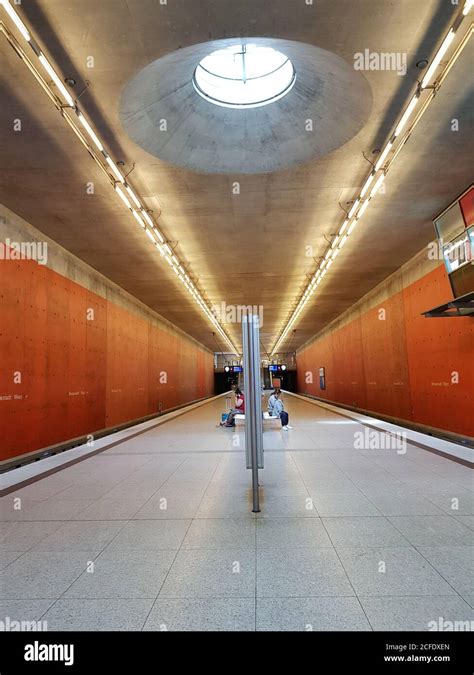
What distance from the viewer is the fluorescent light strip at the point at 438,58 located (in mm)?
4255

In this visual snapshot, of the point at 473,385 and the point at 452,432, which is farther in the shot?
the point at 452,432

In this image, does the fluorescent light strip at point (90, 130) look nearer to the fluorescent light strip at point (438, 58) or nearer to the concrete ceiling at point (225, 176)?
the concrete ceiling at point (225, 176)

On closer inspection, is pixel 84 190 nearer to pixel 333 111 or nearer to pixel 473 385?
pixel 333 111

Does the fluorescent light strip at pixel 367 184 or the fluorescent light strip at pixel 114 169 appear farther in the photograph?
the fluorescent light strip at pixel 367 184

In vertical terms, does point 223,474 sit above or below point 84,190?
below

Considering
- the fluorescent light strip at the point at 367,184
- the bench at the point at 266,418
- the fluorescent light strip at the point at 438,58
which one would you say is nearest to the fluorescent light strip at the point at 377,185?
the fluorescent light strip at the point at 367,184

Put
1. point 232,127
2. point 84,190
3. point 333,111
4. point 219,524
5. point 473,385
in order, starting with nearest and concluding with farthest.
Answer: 1. point 219,524
2. point 333,111
3. point 232,127
4. point 84,190
5. point 473,385

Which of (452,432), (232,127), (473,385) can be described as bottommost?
(452,432)

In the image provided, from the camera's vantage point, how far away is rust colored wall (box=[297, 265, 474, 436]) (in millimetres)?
9547

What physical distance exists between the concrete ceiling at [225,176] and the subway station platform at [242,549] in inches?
205

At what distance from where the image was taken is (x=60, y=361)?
394 inches

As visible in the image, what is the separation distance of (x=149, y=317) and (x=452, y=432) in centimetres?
1403

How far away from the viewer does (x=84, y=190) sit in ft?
25.4
